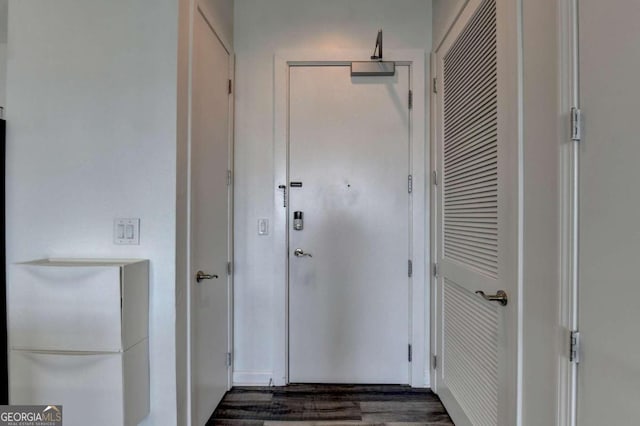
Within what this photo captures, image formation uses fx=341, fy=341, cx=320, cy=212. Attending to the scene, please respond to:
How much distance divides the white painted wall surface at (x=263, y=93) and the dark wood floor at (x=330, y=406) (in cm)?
20

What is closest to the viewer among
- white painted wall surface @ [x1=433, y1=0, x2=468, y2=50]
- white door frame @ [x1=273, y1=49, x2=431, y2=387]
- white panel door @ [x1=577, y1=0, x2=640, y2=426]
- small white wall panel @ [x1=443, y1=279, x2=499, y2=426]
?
white panel door @ [x1=577, y1=0, x2=640, y2=426]

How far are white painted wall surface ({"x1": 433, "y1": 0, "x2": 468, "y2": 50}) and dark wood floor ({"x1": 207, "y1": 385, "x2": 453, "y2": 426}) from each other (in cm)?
228

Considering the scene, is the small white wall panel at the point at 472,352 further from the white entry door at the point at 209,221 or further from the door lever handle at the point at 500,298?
the white entry door at the point at 209,221

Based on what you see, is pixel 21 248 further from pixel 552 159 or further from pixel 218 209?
pixel 552 159

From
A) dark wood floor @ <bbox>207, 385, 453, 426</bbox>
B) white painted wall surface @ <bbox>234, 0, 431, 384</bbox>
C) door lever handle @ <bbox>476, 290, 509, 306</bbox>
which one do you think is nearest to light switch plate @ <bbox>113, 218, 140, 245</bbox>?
white painted wall surface @ <bbox>234, 0, 431, 384</bbox>

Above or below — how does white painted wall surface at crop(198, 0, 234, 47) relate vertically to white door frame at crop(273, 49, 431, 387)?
above

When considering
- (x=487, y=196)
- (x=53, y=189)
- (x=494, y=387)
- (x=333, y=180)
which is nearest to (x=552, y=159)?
(x=487, y=196)

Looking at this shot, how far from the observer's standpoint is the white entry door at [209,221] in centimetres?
173

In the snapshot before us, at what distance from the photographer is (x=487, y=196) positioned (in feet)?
5.04

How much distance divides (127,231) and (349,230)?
1.34 m

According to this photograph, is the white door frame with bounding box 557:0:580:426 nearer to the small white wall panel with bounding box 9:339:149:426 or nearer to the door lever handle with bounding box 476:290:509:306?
the door lever handle with bounding box 476:290:509:306

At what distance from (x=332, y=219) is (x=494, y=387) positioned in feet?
4.27

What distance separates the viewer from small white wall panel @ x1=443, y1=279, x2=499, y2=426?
1479 millimetres

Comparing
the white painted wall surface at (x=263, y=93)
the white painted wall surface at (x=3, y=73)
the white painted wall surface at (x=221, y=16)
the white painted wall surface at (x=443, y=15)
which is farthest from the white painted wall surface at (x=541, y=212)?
the white painted wall surface at (x=3, y=73)
